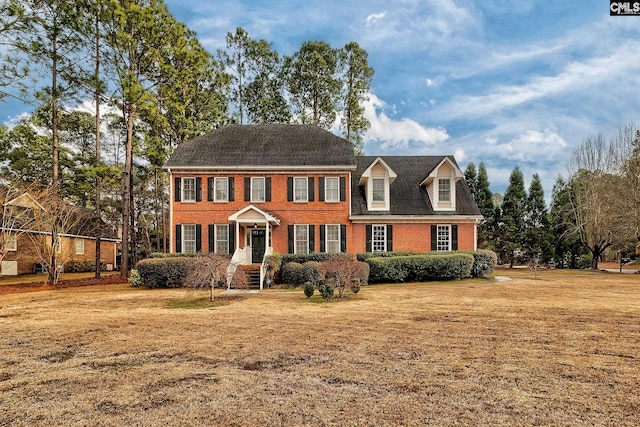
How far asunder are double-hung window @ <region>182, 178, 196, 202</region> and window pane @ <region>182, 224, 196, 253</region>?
154 cm

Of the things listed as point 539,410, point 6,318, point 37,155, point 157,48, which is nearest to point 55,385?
point 539,410

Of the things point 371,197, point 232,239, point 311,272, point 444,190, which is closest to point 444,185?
point 444,190

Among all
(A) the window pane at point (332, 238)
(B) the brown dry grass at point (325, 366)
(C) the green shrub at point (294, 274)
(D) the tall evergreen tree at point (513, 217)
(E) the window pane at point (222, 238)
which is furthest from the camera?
(D) the tall evergreen tree at point (513, 217)

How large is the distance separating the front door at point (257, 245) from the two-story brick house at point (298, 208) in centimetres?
6

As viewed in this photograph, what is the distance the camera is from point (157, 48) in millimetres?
25031

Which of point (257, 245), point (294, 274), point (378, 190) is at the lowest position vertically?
point (294, 274)

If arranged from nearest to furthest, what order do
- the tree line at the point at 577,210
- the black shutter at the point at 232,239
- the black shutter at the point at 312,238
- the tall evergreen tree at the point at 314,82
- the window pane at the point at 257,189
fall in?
the black shutter at the point at 232,239
the black shutter at the point at 312,238
the window pane at the point at 257,189
the tree line at the point at 577,210
the tall evergreen tree at the point at 314,82

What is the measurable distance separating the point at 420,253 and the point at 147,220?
30.5m


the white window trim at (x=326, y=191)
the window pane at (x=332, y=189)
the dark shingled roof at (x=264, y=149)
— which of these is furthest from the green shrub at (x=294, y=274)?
the dark shingled roof at (x=264, y=149)

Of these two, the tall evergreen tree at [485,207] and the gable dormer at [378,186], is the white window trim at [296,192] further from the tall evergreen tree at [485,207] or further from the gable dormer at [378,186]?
the tall evergreen tree at [485,207]

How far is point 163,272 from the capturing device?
19.4 metres

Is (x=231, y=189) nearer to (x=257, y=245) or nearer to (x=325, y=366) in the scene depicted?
(x=257, y=245)

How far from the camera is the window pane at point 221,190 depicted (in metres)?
22.9

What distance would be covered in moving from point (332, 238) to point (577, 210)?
26.9 meters
